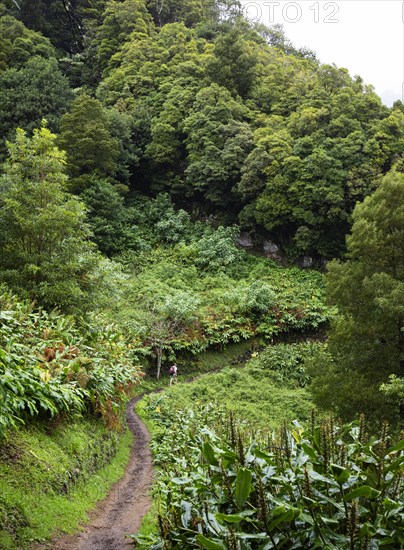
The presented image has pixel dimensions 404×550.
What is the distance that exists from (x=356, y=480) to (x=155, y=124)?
121 ft

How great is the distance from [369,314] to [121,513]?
7383 millimetres

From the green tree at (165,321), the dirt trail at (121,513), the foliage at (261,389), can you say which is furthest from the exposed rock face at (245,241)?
the dirt trail at (121,513)

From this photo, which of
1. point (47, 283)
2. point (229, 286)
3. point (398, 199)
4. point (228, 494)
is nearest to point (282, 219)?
point (229, 286)

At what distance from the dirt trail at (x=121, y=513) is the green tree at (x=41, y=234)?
4.51m

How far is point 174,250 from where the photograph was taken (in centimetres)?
3120

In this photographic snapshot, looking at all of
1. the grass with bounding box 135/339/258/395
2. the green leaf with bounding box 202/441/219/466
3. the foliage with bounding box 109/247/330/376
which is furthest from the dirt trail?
the foliage with bounding box 109/247/330/376

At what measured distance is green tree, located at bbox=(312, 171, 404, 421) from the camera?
10391 millimetres

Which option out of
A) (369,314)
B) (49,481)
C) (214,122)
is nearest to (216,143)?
(214,122)

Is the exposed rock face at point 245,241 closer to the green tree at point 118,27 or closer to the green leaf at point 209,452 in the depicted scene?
the green tree at point 118,27

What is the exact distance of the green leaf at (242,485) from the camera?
2.21m

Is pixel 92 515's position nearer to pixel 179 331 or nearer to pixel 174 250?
pixel 179 331

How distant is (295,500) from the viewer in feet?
7.80

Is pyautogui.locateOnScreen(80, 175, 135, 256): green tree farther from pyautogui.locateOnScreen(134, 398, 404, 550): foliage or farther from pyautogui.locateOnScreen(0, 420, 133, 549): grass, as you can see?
pyautogui.locateOnScreen(134, 398, 404, 550): foliage

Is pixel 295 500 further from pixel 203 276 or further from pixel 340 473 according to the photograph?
pixel 203 276
